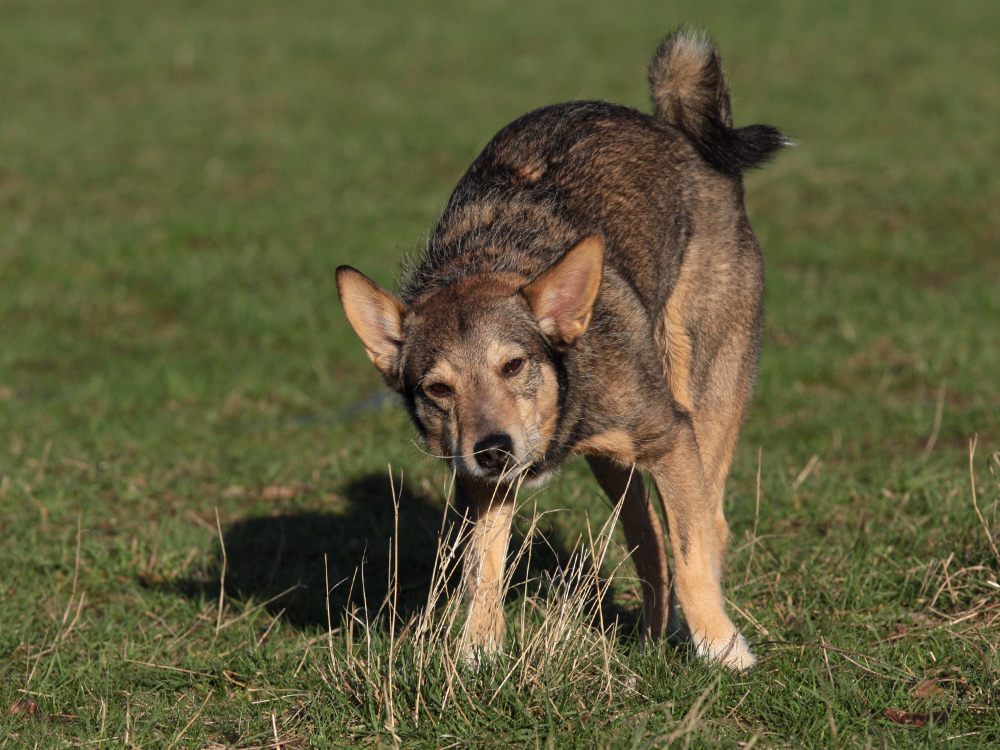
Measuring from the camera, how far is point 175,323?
32.2 ft

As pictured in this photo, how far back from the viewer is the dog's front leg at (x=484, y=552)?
4.35 meters

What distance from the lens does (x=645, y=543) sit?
5160 millimetres

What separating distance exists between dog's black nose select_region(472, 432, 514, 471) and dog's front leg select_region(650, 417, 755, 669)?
86cm

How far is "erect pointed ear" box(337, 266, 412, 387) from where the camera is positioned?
170 inches

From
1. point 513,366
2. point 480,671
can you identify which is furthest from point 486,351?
point 480,671

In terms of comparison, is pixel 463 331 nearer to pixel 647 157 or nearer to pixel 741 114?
pixel 647 157

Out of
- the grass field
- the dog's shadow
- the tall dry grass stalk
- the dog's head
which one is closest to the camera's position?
the tall dry grass stalk

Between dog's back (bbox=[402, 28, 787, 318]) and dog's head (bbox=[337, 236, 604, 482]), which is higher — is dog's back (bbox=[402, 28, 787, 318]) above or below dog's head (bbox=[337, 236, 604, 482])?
above

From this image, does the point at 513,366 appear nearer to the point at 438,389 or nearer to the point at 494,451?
the point at 438,389

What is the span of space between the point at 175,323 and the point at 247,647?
5.71 m

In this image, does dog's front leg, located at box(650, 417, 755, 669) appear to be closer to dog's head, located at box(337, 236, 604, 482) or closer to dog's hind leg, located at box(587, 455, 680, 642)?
dog's hind leg, located at box(587, 455, 680, 642)

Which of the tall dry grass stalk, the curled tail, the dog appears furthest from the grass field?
the curled tail

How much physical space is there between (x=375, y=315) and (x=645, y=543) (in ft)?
5.60

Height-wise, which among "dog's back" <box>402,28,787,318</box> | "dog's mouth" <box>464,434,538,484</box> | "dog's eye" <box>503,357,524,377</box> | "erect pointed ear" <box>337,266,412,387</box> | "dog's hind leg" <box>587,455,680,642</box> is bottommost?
"dog's hind leg" <box>587,455,680,642</box>
